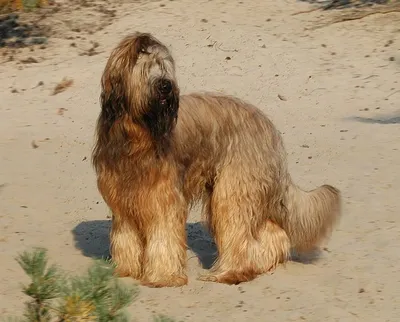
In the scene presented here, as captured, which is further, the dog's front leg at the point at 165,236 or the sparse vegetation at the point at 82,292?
the dog's front leg at the point at 165,236

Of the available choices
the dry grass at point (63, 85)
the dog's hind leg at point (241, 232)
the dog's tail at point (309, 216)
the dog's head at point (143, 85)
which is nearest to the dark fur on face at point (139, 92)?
the dog's head at point (143, 85)

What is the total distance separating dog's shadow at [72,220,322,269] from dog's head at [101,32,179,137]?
1.45m

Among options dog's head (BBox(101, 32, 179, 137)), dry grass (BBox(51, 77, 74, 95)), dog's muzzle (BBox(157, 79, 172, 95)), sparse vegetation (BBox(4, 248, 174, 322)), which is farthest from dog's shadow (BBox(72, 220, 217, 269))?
dry grass (BBox(51, 77, 74, 95))

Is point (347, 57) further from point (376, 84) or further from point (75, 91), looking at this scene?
point (75, 91)

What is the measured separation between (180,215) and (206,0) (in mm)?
8044

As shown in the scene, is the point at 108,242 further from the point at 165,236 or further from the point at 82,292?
the point at 82,292

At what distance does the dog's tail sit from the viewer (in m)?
7.86

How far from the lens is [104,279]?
439cm

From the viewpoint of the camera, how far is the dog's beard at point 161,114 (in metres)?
6.96

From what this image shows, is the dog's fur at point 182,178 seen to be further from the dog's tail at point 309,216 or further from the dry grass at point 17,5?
the dry grass at point 17,5

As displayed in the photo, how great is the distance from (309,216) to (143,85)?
1.71 metres

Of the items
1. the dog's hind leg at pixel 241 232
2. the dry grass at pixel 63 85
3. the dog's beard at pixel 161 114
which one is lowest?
the dry grass at pixel 63 85

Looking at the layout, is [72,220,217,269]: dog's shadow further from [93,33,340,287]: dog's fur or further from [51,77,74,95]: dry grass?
[51,77,74,95]: dry grass

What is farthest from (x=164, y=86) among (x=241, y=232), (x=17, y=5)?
(x=17, y=5)
